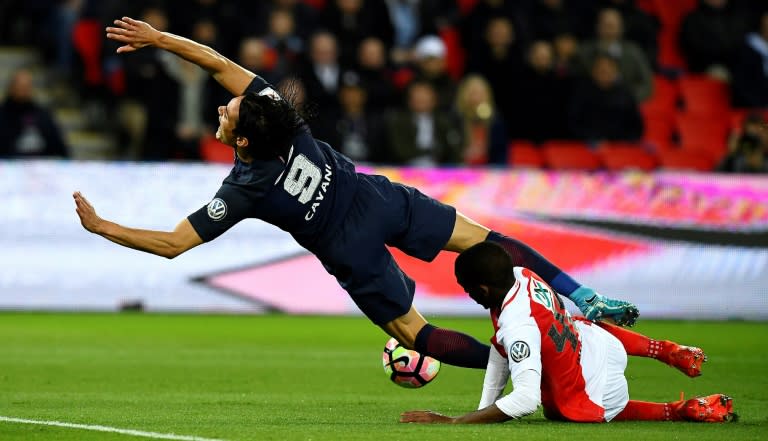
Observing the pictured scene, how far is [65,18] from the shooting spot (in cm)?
1881

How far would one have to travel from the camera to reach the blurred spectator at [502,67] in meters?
18.6

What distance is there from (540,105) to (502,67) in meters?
0.76

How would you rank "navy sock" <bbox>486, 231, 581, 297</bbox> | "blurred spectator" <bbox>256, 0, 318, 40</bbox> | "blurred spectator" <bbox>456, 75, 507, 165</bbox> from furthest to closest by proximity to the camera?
"blurred spectator" <bbox>256, 0, 318, 40</bbox>
"blurred spectator" <bbox>456, 75, 507, 165</bbox>
"navy sock" <bbox>486, 231, 581, 297</bbox>

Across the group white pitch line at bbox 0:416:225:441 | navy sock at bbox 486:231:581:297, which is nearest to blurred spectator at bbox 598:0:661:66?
navy sock at bbox 486:231:581:297

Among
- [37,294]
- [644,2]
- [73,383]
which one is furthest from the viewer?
[644,2]

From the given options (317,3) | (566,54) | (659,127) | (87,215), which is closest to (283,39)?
(317,3)

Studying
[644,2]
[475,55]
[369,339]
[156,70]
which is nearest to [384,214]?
[369,339]

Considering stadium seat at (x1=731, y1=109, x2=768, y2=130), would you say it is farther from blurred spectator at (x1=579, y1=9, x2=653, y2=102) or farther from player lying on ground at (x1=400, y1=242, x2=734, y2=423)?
player lying on ground at (x1=400, y1=242, x2=734, y2=423)

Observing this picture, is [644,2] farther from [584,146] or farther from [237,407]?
[237,407]

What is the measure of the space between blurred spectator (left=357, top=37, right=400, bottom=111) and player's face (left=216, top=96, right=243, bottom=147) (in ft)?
33.0

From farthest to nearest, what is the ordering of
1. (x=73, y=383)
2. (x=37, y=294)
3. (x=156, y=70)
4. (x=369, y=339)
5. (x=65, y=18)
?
(x=65, y=18) → (x=156, y=70) → (x=37, y=294) → (x=369, y=339) → (x=73, y=383)

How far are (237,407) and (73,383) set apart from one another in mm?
1867

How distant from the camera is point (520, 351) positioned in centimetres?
695

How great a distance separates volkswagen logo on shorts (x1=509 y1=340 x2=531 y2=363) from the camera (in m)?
6.95
